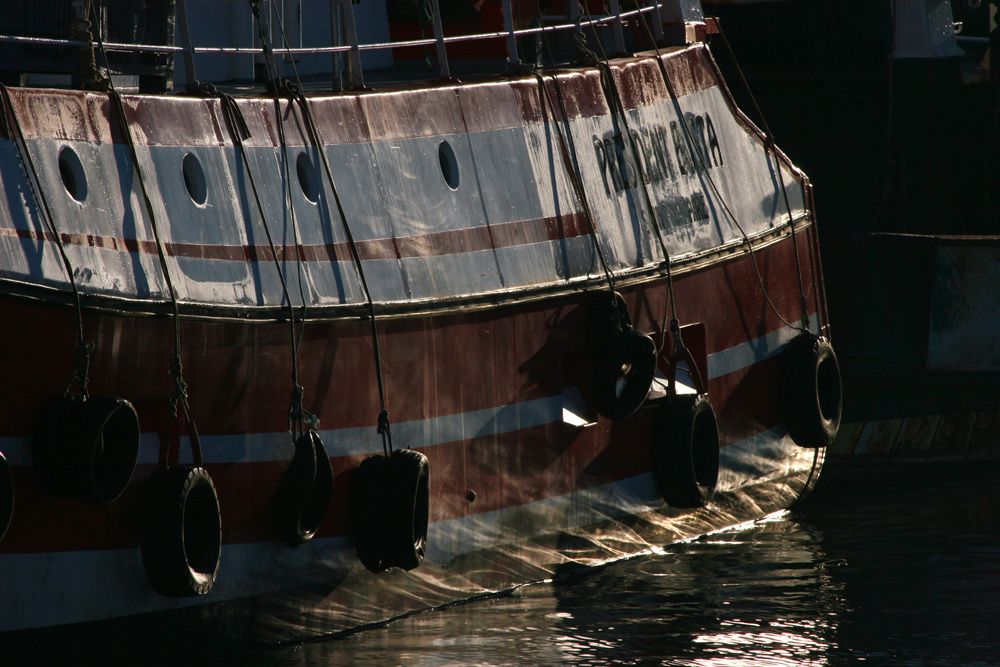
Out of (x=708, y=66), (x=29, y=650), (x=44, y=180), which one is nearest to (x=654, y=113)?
(x=708, y=66)

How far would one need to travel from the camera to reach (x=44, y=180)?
7.84m

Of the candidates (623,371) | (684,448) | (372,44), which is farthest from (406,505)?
(372,44)

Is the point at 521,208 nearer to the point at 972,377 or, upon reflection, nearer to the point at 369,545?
the point at 369,545

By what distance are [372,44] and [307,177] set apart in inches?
89.1

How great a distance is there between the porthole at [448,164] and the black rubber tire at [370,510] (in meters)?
1.86

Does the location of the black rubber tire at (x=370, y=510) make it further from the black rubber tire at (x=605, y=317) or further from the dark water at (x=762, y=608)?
the black rubber tire at (x=605, y=317)

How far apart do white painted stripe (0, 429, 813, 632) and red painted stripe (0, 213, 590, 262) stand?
1.34m

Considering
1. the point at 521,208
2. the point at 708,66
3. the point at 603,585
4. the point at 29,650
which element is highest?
the point at 708,66

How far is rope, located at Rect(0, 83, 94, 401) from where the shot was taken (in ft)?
25.0

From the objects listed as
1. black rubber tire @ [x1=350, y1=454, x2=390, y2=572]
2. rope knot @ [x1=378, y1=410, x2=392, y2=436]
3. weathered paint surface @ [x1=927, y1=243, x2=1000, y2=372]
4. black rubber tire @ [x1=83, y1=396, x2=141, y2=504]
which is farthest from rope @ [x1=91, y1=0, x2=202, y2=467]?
weathered paint surface @ [x1=927, y1=243, x2=1000, y2=372]

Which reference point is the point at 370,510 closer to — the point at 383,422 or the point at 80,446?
the point at 383,422

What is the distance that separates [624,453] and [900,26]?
8037 mm

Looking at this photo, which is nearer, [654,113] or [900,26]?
[654,113]

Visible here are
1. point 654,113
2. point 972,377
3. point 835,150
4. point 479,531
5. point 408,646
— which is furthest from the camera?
point 835,150
